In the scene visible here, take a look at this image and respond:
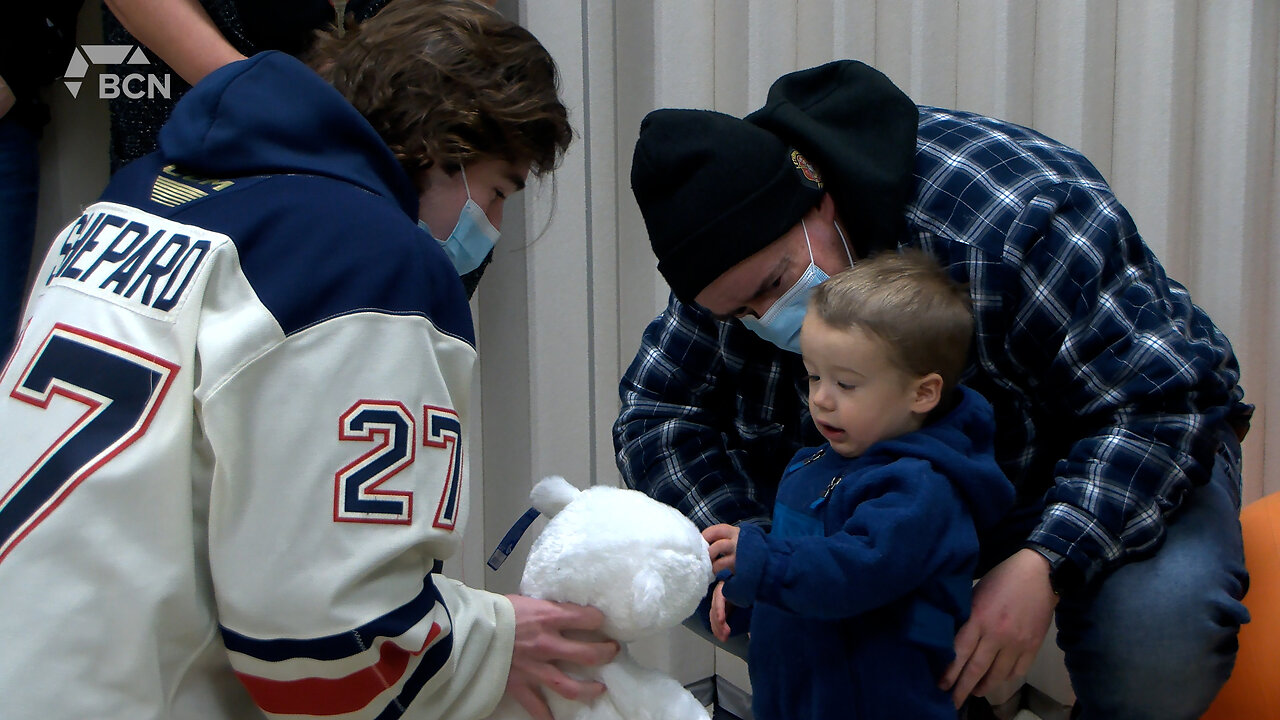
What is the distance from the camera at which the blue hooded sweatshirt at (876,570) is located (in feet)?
3.96

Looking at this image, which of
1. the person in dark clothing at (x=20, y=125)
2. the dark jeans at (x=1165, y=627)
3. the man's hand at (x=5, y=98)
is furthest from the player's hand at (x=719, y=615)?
the man's hand at (x=5, y=98)

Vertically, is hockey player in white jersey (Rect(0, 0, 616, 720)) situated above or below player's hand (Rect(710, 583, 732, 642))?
above

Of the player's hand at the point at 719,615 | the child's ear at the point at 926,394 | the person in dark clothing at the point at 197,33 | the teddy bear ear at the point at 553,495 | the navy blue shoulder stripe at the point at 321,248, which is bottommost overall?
the player's hand at the point at 719,615

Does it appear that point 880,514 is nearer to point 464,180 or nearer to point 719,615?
point 719,615

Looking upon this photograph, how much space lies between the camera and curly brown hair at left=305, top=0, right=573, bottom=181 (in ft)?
4.11

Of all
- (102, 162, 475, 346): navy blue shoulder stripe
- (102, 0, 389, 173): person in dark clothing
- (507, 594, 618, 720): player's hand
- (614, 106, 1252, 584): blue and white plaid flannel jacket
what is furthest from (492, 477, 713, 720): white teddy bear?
(102, 0, 389, 173): person in dark clothing

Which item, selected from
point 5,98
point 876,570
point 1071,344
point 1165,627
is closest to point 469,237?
point 876,570

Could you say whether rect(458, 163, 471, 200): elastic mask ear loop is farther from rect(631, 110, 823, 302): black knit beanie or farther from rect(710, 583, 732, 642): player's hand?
rect(710, 583, 732, 642): player's hand

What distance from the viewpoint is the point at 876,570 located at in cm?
119

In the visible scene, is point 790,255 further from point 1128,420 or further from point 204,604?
point 204,604

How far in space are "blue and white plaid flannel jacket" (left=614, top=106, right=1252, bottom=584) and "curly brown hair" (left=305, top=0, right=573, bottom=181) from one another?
543 millimetres

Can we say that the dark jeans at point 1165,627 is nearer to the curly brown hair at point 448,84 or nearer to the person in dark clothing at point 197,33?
the curly brown hair at point 448,84

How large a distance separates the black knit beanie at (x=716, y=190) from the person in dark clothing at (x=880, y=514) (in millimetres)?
140

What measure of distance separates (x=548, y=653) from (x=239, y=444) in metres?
0.40
